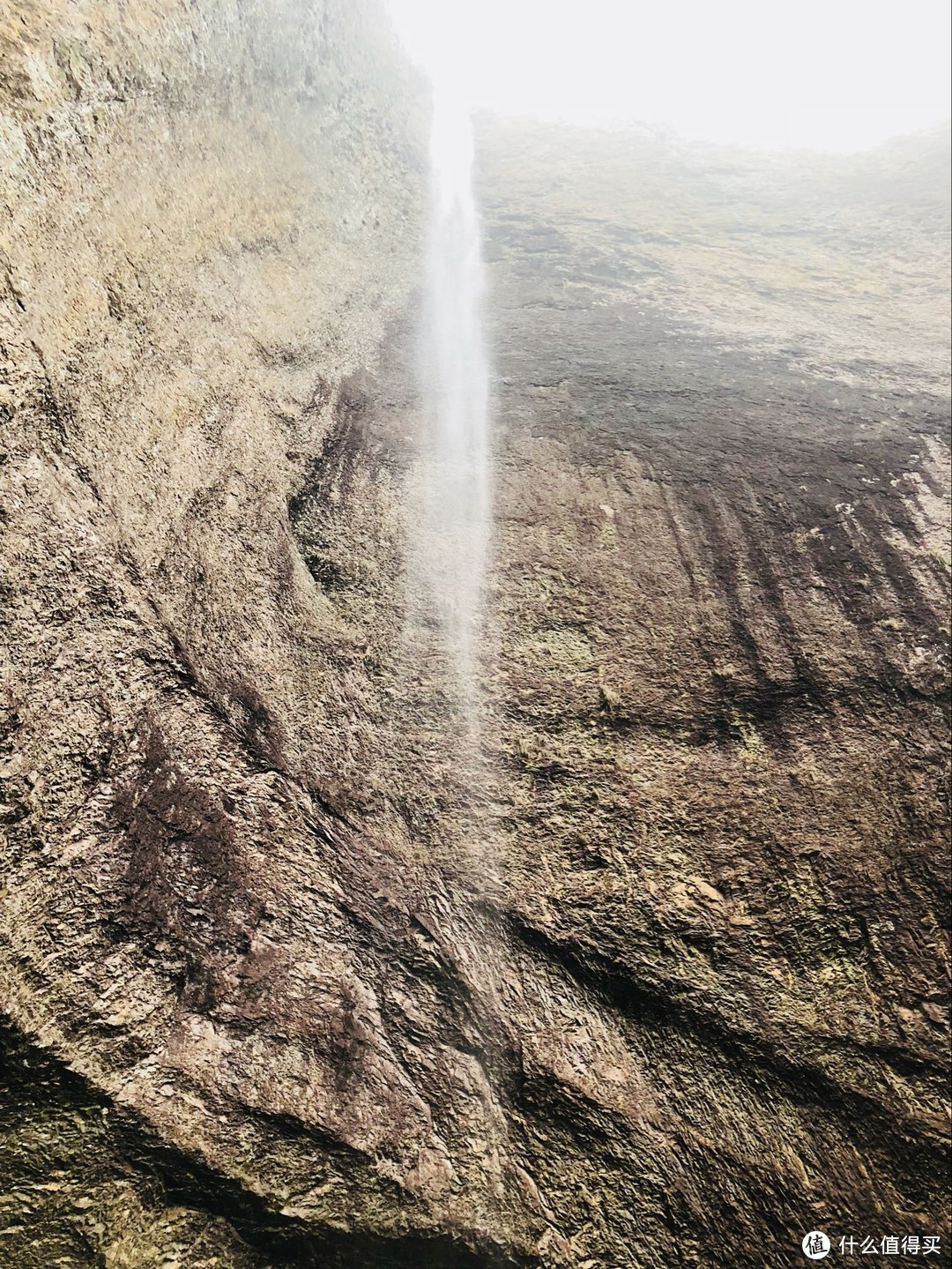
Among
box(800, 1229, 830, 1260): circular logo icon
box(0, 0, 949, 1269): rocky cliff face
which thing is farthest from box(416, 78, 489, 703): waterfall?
box(800, 1229, 830, 1260): circular logo icon

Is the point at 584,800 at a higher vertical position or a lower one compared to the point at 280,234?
lower

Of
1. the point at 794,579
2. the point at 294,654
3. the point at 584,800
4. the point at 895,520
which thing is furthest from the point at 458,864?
the point at 895,520

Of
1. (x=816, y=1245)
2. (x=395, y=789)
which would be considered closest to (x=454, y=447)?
(x=395, y=789)

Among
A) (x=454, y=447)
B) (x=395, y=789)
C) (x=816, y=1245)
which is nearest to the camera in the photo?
(x=816, y=1245)

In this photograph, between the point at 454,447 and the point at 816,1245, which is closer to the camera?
the point at 816,1245

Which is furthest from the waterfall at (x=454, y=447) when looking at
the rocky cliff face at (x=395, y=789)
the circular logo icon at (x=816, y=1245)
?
the circular logo icon at (x=816, y=1245)

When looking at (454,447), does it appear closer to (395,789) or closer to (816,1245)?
(395,789)

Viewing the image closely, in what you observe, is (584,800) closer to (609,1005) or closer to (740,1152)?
(609,1005)
